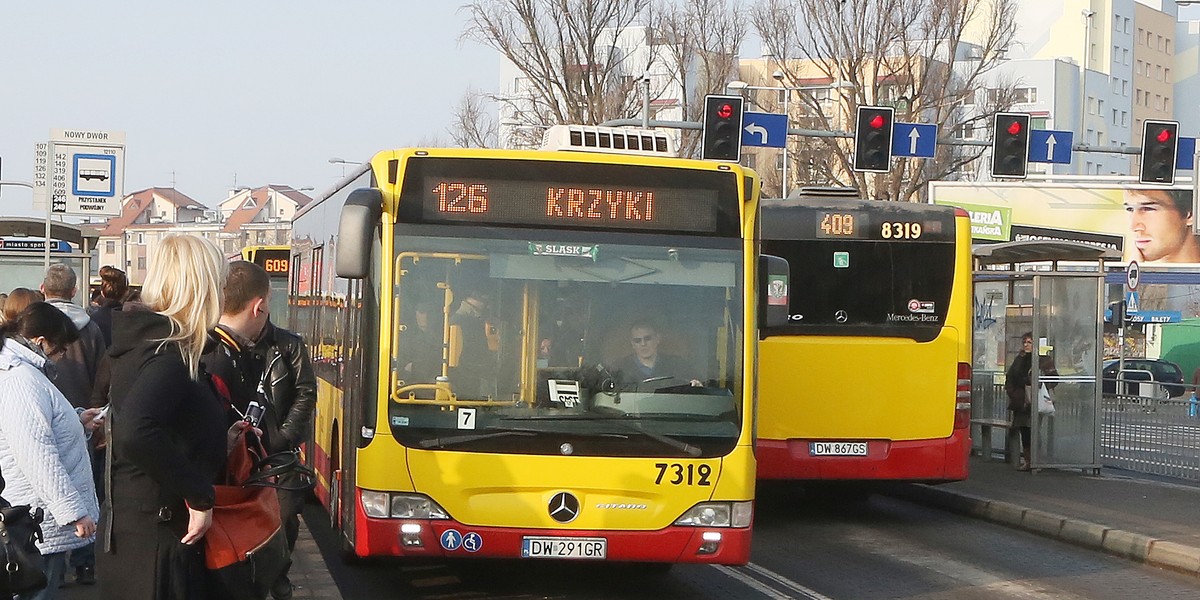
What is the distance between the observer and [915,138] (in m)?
30.0

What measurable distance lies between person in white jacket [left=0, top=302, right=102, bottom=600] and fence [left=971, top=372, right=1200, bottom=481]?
14.1m

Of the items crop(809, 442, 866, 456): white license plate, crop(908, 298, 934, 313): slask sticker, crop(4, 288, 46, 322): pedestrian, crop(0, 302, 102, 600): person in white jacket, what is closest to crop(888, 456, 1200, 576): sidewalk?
crop(809, 442, 866, 456): white license plate

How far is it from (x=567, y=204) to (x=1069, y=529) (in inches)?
277

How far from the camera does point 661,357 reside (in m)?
9.12

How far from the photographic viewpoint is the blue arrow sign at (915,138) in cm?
2956

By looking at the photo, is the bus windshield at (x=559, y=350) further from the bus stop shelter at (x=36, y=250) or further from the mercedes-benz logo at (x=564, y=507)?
the bus stop shelter at (x=36, y=250)

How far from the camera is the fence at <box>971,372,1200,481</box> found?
18.8m

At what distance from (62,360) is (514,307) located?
247 cm

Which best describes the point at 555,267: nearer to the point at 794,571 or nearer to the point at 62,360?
the point at 62,360

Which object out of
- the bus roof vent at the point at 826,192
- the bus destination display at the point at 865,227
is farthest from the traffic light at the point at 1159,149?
the bus destination display at the point at 865,227

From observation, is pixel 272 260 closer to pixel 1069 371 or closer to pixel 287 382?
pixel 1069 371

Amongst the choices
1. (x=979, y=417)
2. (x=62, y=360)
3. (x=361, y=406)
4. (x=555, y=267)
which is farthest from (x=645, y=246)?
(x=979, y=417)

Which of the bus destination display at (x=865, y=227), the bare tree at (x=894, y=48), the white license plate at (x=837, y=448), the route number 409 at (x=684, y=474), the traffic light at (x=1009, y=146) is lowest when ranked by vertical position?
the white license plate at (x=837, y=448)

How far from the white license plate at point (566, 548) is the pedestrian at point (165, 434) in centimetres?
418
